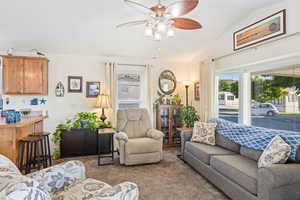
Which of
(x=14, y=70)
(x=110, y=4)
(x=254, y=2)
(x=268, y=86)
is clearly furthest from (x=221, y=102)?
(x=14, y=70)

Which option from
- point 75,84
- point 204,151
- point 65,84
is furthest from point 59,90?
point 204,151

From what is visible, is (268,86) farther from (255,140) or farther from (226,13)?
(226,13)

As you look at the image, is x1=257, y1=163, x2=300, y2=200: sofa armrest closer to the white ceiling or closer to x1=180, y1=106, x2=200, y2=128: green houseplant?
the white ceiling

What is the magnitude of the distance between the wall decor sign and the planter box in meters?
0.89

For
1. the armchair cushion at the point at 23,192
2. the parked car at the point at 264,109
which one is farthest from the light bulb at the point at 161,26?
→ the parked car at the point at 264,109

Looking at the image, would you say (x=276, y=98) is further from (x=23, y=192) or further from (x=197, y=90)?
(x=23, y=192)

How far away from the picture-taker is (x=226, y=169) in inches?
94.7

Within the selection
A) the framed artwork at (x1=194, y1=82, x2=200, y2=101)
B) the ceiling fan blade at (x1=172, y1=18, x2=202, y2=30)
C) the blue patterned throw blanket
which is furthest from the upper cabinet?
the blue patterned throw blanket

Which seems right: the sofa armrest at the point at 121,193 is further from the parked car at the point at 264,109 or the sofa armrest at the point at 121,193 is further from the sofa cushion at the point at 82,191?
the parked car at the point at 264,109

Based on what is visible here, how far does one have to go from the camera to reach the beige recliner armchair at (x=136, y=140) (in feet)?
11.3

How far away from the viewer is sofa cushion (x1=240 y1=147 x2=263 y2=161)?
8.27ft

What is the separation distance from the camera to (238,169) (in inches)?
88.2

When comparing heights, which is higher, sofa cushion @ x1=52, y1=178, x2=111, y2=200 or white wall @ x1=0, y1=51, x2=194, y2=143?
white wall @ x1=0, y1=51, x2=194, y2=143

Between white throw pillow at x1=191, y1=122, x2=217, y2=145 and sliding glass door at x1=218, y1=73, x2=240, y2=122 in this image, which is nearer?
white throw pillow at x1=191, y1=122, x2=217, y2=145
